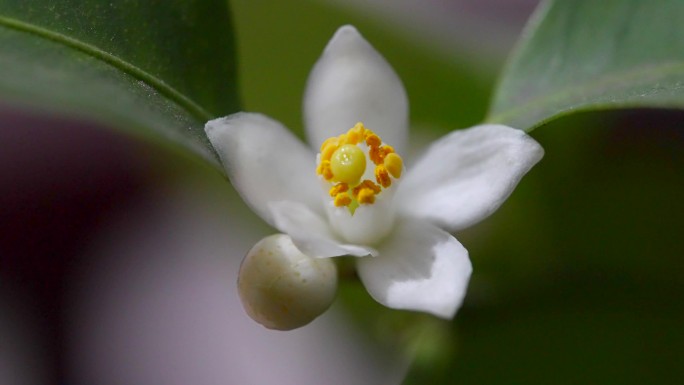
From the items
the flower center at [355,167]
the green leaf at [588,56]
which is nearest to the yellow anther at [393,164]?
the flower center at [355,167]

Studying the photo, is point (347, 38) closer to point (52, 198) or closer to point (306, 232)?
point (306, 232)

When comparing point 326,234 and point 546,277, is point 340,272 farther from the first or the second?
point 546,277

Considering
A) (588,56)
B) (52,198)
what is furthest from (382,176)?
(52,198)

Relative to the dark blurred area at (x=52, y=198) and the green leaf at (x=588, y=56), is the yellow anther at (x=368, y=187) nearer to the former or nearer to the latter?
the green leaf at (x=588, y=56)

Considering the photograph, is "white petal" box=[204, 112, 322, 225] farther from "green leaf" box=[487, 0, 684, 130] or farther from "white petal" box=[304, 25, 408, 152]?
"green leaf" box=[487, 0, 684, 130]

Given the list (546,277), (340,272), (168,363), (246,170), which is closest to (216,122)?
(246,170)

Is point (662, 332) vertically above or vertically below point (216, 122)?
below
